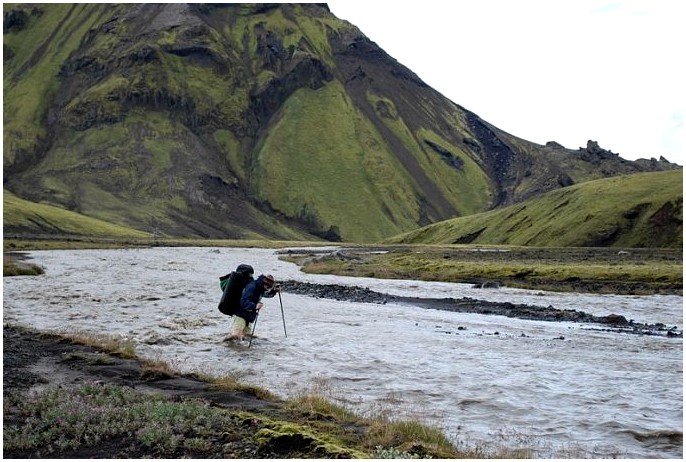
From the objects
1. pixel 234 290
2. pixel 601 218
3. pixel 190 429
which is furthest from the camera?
pixel 601 218

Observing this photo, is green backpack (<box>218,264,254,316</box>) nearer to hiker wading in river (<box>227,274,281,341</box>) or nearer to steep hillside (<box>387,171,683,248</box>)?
hiker wading in river (<box>227,274,281,341</box>)

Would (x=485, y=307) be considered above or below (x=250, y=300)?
below

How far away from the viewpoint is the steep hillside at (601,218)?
414 ft

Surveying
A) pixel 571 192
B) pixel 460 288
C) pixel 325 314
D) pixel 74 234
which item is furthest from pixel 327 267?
pixel 74 234

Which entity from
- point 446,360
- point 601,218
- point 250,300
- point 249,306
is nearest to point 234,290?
point 250,300

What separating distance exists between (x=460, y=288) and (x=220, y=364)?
40313mm

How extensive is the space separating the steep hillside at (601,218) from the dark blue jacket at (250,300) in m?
109

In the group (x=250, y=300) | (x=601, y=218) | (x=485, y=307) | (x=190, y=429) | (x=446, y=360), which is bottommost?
(x=190, y=429)

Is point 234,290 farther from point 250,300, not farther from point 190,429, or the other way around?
point 190,429

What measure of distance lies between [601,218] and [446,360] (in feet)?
409

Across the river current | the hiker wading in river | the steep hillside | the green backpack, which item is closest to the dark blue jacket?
the hiker wading in river

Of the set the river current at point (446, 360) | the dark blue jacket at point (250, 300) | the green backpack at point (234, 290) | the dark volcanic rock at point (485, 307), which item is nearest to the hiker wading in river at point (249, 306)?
the dark blue jacket at point (250, 300)

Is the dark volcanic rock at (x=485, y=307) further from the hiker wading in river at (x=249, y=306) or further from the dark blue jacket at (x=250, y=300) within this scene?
the dark blue jacket at (x=250, y=300)

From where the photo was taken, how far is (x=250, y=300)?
26828 mm
